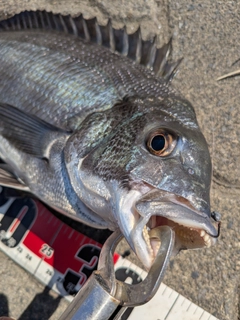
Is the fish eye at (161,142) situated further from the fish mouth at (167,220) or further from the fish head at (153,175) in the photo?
the fish mouth at (167,220)

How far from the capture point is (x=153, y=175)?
4.85 ft

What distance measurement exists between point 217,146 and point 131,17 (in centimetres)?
106

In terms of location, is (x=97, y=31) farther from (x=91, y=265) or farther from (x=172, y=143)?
(x=91, y=265)

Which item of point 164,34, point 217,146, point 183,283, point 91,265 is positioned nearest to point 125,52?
point 164,34

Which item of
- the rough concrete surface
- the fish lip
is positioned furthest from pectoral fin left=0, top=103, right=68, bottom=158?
the rough concrete surface

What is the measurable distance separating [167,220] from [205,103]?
1109mm

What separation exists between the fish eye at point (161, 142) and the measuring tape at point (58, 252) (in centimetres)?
89

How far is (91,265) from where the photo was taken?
2.16 m

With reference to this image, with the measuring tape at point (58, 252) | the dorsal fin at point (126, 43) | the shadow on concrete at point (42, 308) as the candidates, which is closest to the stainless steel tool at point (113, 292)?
the measuring tape at point (58, 252)

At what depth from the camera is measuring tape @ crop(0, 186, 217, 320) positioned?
2.08 meters

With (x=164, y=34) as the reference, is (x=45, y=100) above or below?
below

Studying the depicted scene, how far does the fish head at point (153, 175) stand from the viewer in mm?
1412

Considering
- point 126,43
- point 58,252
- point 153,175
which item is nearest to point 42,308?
point 58,252

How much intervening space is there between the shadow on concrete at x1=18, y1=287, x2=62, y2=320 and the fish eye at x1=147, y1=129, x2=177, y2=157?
3.79 ft
